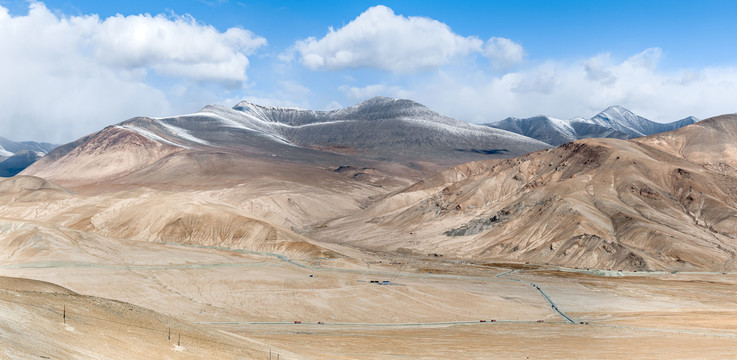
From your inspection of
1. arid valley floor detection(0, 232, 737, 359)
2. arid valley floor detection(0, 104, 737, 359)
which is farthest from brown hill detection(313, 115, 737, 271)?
arid valley floor detection(0, 232, 737, 359)

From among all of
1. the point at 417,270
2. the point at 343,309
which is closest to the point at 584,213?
the point at 417,270

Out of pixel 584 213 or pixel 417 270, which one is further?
pixel 584 213

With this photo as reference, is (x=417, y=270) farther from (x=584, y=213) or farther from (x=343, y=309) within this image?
(x=584, y=213)

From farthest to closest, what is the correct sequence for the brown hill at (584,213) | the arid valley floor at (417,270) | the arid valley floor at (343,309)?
the brown hill at (584,213), the arid valley floor at (417,270), the arid valley floor at (343,309)

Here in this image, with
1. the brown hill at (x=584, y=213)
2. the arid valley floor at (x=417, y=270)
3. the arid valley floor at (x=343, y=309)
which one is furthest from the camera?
the brown hill at (x=584, y=213)

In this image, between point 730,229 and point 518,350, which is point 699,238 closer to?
point 730,229

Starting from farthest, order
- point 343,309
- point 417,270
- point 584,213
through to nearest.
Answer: point 584,213 < point 417,270 < point 343,309

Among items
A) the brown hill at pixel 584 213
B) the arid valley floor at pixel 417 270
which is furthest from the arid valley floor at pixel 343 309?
the brown hill at pixel 584 213

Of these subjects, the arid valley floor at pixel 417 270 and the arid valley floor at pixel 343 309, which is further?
the arid valley floor at pixel 417 270

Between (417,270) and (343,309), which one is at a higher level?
(417,270)

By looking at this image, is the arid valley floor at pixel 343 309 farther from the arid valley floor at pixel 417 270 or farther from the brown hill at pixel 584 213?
the brown hill at pixel 584 213
